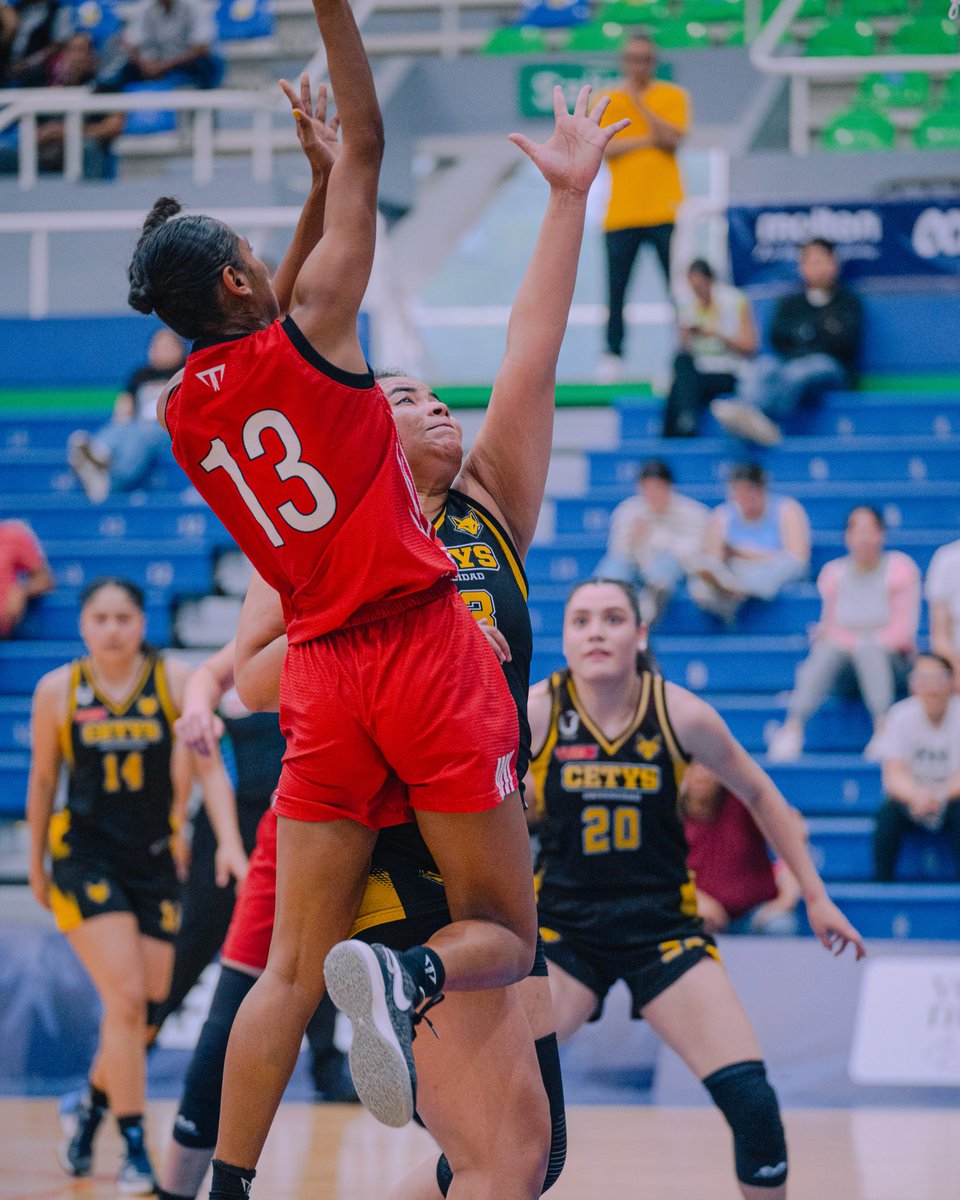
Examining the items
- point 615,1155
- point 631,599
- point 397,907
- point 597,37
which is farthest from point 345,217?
point 597,37

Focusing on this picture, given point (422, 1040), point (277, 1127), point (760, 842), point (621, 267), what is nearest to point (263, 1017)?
point (422, 1040)

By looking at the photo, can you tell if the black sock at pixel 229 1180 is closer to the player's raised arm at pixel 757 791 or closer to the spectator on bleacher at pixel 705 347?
the player's raised arm at pixel 757 791

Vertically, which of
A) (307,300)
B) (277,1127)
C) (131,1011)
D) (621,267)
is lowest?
(277,1127)

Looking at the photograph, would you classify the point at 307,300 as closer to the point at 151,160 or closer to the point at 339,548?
the point at 339,548

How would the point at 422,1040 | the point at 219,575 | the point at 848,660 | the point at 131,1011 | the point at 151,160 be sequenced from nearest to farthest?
the point at 422,1040, the point at 131,1011, the point at 848,660, the point at 219,575, the point at 151,160

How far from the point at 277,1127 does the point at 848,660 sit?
4.05 m

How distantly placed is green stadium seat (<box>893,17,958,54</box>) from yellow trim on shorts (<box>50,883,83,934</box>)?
1019cm

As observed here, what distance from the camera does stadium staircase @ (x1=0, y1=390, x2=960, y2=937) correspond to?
Result: 30.7ft

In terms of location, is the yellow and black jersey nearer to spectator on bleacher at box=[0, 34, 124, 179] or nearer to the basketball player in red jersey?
the basketball player in red jersey

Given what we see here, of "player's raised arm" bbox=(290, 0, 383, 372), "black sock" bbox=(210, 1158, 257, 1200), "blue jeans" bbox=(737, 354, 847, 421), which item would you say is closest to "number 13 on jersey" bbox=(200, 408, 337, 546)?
"player's raised arm" bbox=(290, 0, 383, 372)

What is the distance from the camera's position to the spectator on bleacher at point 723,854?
714cm

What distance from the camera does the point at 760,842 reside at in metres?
7.18

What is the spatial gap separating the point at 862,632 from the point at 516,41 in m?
7.33

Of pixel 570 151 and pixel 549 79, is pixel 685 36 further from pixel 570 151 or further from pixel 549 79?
pixel 570 151
